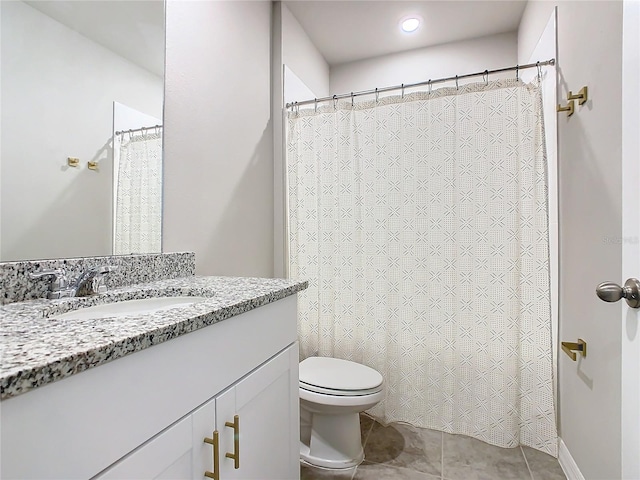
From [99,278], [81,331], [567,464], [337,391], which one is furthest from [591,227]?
[99,278]

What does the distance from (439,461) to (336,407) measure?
0.59 m

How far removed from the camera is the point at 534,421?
5.51 ft

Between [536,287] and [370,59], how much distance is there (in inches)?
87.0

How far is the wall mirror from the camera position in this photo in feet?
3.03

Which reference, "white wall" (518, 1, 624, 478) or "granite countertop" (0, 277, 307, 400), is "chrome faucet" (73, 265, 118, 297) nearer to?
"granite countertop" (0, 277, 307, 400)

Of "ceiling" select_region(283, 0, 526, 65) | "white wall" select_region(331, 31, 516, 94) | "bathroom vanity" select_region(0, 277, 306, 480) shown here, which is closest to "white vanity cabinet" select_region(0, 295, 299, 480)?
"bathroom vanity" select_region(0, 277, 306, 480)

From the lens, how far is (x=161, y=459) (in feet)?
2.11

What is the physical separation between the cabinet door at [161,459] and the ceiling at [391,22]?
2.42 meters

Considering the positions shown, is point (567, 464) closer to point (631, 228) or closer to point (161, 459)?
point (631, 228)

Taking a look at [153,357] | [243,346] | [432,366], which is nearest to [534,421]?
[432,366]

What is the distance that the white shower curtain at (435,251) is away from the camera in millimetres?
1679

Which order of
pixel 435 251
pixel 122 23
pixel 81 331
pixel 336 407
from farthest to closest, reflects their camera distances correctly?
pixel 435 251 < pixel 336 407 < pixel 122 23 < pixel 81 331

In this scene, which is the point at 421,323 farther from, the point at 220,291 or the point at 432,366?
the point at 220,291

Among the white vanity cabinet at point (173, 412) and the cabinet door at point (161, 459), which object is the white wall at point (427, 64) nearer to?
the white vanity cabinet at point (173, 412)
